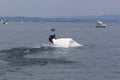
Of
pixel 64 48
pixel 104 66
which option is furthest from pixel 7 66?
pixel 64 48

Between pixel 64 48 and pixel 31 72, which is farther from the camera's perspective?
pixel 64 48

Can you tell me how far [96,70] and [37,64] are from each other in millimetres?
5962

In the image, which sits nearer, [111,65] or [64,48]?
[111,65]

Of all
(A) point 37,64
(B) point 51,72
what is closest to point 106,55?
(A) point 37,64

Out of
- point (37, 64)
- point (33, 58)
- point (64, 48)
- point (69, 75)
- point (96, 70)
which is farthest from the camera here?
point (64, 48)

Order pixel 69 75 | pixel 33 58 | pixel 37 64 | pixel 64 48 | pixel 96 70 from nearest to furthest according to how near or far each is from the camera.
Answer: pixel 69 75 < pixel 96 70 < pixel 37 64 < pixel 33 58 < pixel 64 48

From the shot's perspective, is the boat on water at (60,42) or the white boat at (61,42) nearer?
the boat on water at (60,42)

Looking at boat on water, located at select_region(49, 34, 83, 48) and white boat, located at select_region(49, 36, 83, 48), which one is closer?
boat on water, located at select_region(49, 34, 83, 48)

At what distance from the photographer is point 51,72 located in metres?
38.2

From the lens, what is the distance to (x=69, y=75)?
3625 cm

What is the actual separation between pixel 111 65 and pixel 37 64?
7020 mm

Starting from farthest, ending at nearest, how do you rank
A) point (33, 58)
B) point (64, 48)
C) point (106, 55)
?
point (64, 48), point (106, 55), point (33, 58)

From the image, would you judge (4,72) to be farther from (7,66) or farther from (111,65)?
(111,65)

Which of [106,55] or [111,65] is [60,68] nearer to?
[111,65]
